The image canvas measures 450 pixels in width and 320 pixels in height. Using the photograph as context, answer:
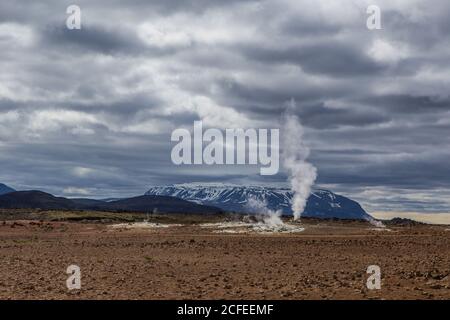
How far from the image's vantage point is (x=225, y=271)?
2823 centimetres

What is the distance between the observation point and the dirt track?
834 inches

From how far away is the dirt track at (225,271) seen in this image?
834 inches

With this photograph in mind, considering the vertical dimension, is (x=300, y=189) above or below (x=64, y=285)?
above

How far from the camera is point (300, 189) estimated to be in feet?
310

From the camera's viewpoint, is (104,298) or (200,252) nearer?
(104,298)

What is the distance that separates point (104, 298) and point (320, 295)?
25.2 ft

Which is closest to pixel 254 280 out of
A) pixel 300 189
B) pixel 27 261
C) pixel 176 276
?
pixel 176 276

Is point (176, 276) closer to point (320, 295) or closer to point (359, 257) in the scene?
point (320, 295)
